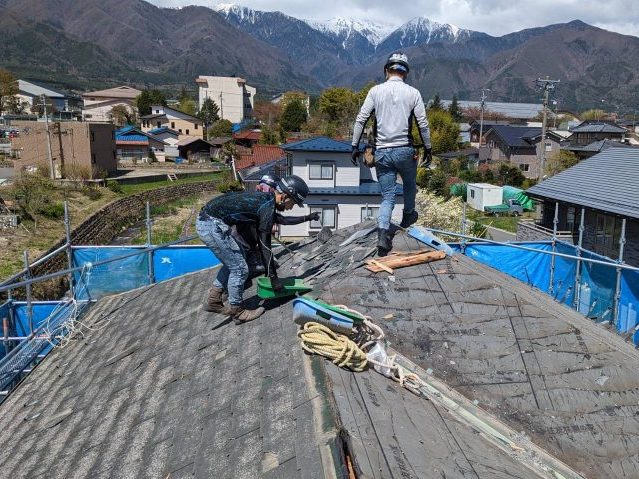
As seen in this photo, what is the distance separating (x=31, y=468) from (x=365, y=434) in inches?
103

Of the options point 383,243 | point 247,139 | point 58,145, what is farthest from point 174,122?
point 383,243

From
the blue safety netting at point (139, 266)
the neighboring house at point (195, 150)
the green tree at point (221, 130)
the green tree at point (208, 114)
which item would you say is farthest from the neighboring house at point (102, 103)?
the blue safety netting at point (139, 266)

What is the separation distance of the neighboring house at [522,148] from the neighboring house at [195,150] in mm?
34280

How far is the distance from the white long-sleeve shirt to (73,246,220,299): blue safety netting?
672 centimetres

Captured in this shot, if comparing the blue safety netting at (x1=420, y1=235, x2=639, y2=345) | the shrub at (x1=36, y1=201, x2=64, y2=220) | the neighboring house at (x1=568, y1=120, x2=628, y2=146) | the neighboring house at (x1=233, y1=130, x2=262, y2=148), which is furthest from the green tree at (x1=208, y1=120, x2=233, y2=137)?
the blue safety netting at (x1=420, y1=235, x2=639, y2=345)

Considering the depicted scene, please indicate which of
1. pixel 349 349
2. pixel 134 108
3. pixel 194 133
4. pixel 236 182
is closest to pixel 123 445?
pixel 349 349

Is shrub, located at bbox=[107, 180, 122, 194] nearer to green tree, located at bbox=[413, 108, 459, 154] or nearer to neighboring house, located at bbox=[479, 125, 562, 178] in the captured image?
green tree, located at bbox=[413, 108, 459, 154]

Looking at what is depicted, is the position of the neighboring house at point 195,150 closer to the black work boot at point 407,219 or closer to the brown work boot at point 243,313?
the black work boot at point 407,219

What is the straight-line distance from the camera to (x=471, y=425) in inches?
126

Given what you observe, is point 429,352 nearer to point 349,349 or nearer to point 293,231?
point 349,349

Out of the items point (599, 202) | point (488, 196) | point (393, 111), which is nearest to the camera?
point (393, 111)

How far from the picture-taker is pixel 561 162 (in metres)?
→ 46.8

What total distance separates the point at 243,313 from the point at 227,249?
618 mm

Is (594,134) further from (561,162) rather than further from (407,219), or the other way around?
(407,219)
